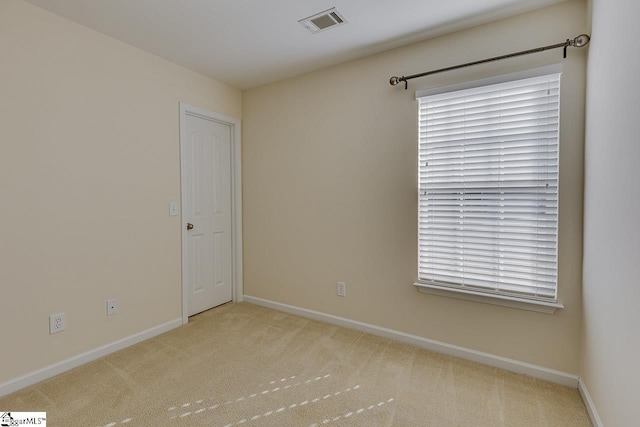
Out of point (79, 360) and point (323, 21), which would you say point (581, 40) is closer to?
point (323, 21)

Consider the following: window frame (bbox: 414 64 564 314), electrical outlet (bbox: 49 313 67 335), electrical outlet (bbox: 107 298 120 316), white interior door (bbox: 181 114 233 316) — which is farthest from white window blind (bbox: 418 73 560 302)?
electrical outlet (bbox: 49 313 67 335)

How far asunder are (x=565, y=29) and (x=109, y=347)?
155 inches

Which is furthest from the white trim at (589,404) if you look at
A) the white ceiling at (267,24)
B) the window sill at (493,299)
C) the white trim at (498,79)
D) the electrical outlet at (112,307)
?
the electrical outlet at (112,307)

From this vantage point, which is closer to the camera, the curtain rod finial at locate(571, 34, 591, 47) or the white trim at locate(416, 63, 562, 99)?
the curtain rod finial at locate(571, 34, 591, 47)

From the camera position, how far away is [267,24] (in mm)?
2223

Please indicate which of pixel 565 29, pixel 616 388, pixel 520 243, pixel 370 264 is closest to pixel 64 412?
pixel 370 264

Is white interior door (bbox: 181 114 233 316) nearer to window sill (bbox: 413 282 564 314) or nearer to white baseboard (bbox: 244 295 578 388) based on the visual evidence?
white baseboard (bbox: 244 295 578 388)

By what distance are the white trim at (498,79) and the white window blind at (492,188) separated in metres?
0.03

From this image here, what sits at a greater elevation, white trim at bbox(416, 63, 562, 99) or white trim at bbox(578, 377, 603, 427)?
white trim at bbox(416, 63, 562, 99)

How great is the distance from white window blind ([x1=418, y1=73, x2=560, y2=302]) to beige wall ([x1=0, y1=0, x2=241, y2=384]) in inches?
90.5

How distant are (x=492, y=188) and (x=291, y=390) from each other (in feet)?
6.34

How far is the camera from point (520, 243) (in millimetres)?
2082

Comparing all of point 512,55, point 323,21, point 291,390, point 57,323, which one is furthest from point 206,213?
point 512,55

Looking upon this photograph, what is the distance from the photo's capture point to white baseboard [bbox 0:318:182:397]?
192 cm
